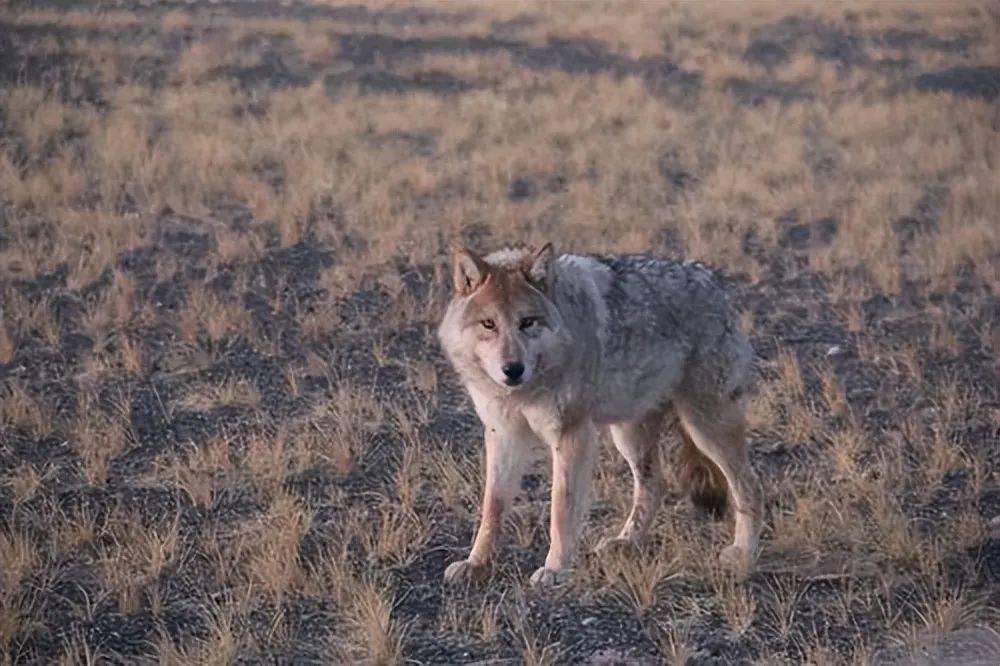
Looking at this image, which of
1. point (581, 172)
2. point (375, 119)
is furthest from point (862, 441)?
point (375, 119)

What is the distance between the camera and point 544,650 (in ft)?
15.4

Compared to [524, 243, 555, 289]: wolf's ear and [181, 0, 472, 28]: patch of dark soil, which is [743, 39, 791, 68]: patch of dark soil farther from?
[524, 243, 555, 289]: wolf's ear

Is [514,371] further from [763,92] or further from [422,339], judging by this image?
[763,92]

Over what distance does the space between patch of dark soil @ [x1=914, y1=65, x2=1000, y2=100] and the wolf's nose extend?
51.2 feet

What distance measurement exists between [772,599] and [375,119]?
1247 cm

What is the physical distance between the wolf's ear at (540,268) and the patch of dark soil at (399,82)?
14.0 metres

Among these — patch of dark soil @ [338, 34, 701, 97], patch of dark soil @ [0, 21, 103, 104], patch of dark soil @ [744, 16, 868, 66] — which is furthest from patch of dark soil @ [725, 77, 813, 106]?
patch of dark soil @ [0, 21, 103, 104]

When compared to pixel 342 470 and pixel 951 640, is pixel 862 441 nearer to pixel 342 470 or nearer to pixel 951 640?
pixel 951 640

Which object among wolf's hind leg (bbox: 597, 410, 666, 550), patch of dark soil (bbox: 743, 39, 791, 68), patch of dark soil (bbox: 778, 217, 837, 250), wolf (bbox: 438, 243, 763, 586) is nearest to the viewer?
wolf (bbox: 438, 243, 763, 586)

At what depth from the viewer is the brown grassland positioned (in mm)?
5184

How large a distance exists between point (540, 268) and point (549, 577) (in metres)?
1.26

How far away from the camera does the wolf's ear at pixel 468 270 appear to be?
5.41m

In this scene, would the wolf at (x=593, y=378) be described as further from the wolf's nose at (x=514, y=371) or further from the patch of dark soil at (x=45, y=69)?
the patch of dark soil at (x=45, y=69)

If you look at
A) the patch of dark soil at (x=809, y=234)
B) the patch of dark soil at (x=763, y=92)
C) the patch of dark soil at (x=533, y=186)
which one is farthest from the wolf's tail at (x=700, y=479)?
the patch of dark soil at (x=763, y=92)
